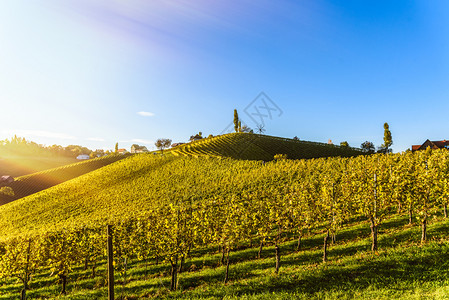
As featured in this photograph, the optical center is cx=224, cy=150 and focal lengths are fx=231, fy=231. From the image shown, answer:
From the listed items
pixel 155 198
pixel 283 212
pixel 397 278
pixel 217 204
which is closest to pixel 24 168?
pixel 155 198

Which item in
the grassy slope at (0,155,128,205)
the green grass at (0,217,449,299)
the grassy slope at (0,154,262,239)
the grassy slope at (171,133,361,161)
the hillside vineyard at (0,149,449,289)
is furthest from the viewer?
the grassy slope at (171,133,361,161)

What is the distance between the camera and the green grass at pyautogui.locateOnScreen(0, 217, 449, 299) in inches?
476

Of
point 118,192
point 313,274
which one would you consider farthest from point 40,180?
point 313,274

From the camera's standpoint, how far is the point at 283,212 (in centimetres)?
1767

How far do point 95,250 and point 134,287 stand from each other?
7.38m

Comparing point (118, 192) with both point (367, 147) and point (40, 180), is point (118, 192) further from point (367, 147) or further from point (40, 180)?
point (367, 147)

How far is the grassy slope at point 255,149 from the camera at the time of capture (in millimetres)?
80494

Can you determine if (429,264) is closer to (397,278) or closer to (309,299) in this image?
(397,278)

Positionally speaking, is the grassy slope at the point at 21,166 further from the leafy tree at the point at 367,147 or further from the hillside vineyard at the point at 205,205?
the leafy tree at the point at 367,147

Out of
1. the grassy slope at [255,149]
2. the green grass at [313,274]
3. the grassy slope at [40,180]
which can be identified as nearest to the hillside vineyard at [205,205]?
the green grass at [313,274]

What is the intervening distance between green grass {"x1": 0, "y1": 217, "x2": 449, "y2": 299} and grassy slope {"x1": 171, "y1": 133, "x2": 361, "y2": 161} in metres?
53.7

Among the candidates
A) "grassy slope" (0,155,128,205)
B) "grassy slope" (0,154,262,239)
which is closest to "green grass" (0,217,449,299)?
"grassy slope" (0,154,262,239)

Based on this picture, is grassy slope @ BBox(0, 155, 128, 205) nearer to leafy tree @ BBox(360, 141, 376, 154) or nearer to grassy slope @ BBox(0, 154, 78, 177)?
grassy slope @ BBox(0, 154, 78, 177)

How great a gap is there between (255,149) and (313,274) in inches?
2983
